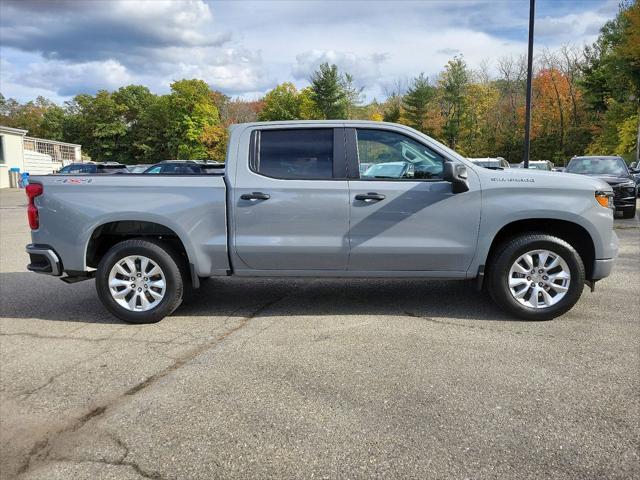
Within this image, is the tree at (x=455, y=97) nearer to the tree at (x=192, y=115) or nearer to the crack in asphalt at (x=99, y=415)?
the tree at (x=192, y=115)

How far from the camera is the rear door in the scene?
513 cm

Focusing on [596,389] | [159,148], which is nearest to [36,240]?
[596,389]

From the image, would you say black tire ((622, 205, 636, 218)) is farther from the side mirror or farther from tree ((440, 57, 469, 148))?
tree ((440, 57, 469, 148))

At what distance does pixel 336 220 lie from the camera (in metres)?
5.14

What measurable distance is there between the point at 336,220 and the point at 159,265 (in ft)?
5.91

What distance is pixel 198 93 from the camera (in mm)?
75188

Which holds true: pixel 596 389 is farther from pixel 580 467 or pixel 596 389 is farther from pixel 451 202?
pixel 451 202

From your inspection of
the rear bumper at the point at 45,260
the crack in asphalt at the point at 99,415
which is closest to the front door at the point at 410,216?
the crack in asphalt at the point at 99,415

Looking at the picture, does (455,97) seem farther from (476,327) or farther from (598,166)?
(476,327)

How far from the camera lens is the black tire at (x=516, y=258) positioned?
200 inches

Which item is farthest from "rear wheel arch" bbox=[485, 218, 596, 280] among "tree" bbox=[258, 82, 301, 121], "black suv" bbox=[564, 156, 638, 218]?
"tree" bbox=[258, 82, 301, 121]

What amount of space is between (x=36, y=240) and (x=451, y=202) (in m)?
4.13

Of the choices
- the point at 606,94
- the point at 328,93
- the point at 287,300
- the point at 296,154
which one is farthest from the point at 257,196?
the point at 328,93

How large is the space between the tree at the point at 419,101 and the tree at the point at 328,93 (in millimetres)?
9296
